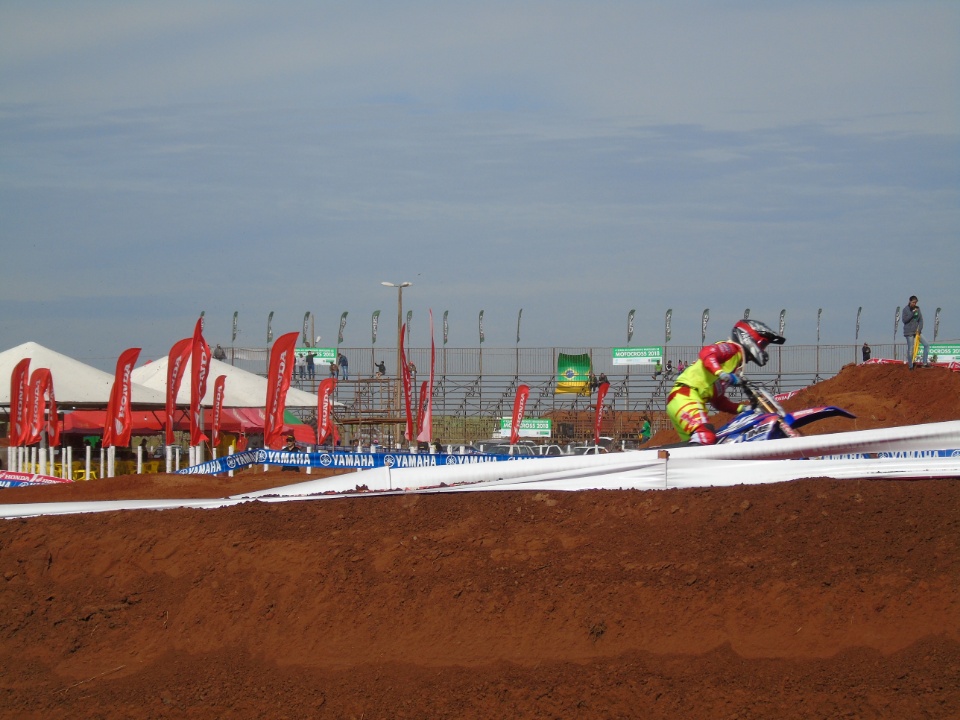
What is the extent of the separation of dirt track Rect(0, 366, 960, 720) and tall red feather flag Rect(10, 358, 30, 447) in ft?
53.2

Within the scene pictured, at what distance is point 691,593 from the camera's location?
745cm

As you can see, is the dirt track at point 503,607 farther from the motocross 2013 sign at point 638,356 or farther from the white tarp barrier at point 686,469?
the motocross 2013 sign at point 638,356

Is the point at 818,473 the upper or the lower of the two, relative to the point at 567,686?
upper

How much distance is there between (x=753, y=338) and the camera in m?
11.4

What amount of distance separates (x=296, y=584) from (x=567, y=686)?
8.32 ft

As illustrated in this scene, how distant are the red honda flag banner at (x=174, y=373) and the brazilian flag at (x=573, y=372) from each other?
21.3 m

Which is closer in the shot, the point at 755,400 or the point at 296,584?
the point at 296,584

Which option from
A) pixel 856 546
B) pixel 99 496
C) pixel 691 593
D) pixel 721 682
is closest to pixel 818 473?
pixel 856 546

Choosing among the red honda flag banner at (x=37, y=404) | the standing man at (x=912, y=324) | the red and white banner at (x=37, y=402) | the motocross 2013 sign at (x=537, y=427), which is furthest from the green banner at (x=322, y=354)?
the standing man at (x=912, y=324)

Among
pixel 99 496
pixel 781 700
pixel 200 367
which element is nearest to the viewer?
pixel 781 700

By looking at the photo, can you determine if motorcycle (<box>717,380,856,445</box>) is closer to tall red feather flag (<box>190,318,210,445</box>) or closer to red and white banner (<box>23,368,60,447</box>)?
tall red feather flag (<box>190,318,210,445</box>)

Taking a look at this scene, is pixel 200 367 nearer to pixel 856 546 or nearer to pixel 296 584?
pixel 296 584

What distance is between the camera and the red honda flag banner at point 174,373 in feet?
68.6

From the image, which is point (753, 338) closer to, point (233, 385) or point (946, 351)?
point (233, 385)
